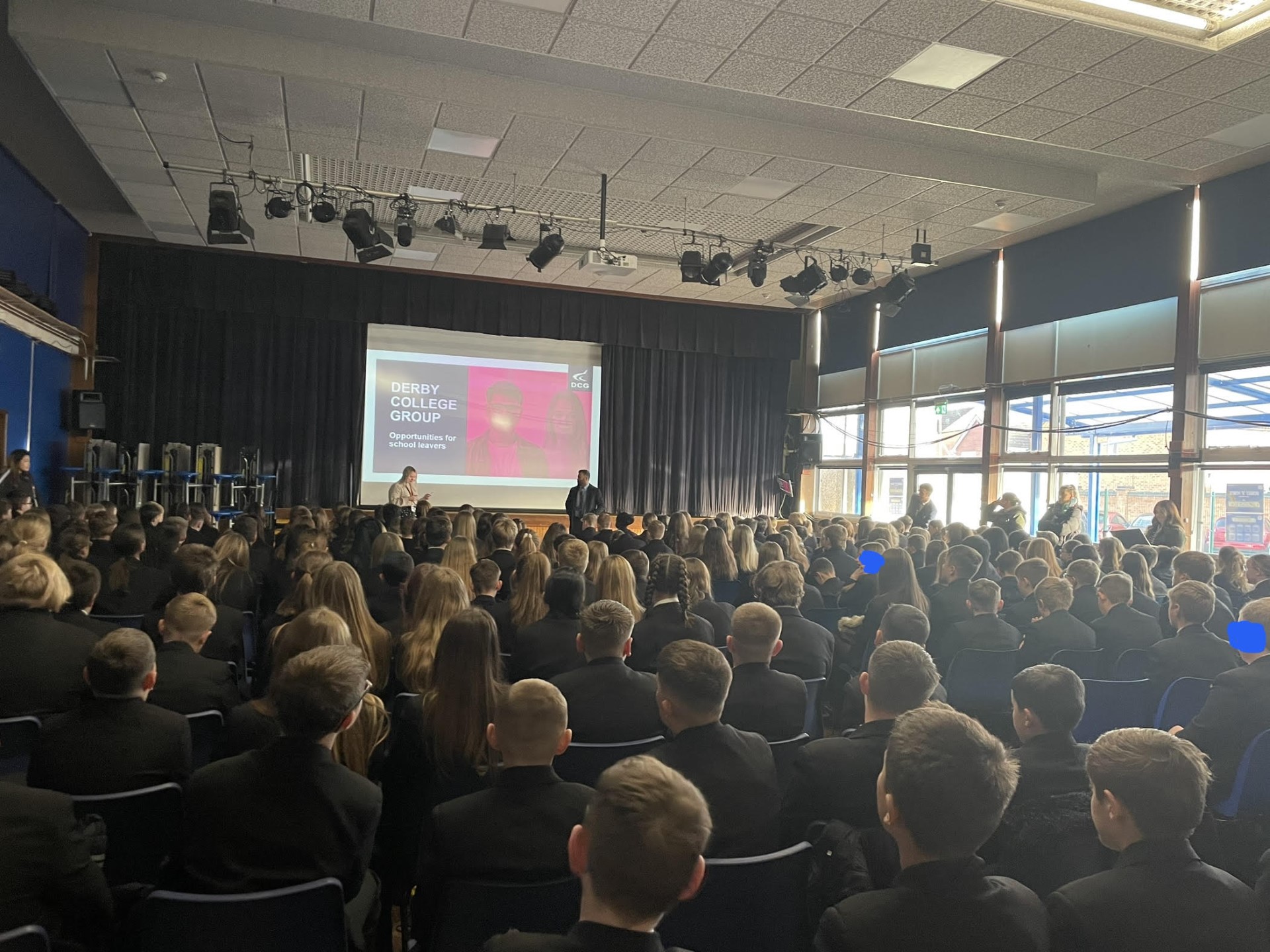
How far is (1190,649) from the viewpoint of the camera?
3.95m

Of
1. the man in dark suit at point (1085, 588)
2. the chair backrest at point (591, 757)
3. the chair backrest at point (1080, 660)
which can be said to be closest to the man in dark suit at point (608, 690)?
the chair backrest at point (591, 757)

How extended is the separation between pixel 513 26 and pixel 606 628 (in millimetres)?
4521

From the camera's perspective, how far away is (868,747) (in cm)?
240

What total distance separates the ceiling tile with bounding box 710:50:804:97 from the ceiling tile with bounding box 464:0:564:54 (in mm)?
1267

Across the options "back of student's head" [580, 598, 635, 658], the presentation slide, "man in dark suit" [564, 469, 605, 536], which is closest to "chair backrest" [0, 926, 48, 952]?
"back of student's head" [580, 598, 635, 658]

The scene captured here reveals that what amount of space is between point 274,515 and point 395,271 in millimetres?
4074

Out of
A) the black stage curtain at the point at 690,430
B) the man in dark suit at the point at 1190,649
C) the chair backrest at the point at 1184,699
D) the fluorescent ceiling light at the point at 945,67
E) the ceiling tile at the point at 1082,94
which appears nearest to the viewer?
the chair backrest at the point at 1184,699

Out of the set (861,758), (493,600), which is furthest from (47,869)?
(493,600)

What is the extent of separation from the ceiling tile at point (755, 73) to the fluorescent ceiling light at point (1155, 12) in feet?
6.30

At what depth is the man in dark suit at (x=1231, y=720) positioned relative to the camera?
3.23 meters

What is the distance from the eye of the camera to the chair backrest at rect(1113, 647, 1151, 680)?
4.16 metres

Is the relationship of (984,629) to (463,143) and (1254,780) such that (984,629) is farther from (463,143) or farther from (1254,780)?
(463,143)

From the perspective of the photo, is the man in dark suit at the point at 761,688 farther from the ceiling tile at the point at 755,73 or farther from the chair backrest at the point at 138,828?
the ceiling tile at the point at 755,73

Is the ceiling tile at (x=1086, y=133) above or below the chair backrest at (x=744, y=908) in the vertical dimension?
above
